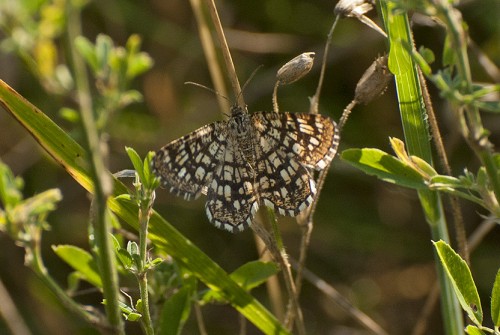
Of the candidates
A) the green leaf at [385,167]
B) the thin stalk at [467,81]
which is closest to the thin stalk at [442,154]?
the green leaf at [385,167]

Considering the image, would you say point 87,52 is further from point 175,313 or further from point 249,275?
point 249,275

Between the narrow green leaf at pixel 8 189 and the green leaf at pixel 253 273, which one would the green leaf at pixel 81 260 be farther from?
the narrow green leaf at pixel 8 189

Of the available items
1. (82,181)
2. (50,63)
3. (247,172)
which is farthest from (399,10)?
(247,172)

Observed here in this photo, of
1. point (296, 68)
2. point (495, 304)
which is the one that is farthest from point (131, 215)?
point (495, 304)

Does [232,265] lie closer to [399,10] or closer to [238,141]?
[238,141]

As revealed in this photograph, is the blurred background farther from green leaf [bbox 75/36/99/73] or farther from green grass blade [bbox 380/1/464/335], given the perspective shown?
green leaf [bbox 75/36/99/73]
